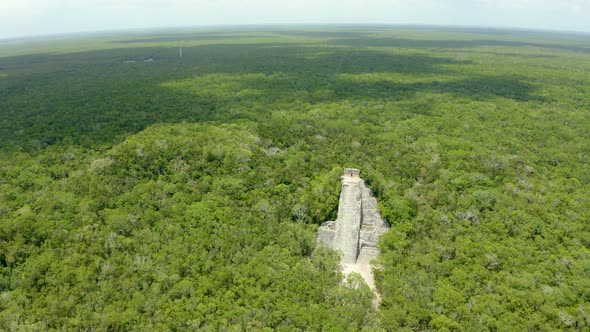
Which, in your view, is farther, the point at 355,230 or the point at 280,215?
the point at 280,215

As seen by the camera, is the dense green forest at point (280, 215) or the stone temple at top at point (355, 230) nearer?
the dense green forest at point (280, 215)

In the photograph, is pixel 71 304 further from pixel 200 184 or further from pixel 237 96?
pixel 237 96

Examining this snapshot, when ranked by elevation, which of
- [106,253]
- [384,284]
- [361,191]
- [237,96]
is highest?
[237,96]

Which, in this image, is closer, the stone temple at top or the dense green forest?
the dense green forest

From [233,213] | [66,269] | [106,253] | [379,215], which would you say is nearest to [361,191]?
[379,215]

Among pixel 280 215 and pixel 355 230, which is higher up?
pixel 280 215

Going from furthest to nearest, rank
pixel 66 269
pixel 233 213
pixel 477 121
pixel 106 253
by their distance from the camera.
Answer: pixel 477 121
pixel 233 213
pixel 106 253
pixel 66 269

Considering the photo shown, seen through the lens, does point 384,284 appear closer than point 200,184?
Yes

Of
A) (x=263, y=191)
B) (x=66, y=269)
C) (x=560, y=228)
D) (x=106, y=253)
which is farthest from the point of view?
(x=263, y=191)
